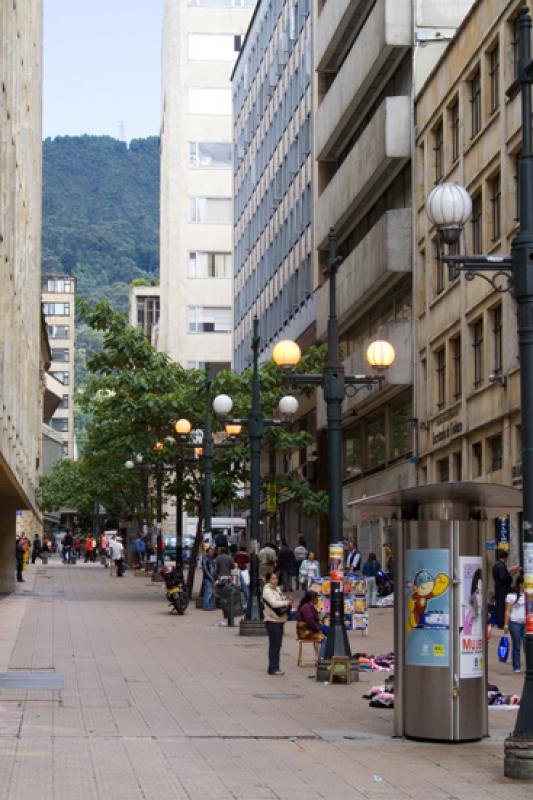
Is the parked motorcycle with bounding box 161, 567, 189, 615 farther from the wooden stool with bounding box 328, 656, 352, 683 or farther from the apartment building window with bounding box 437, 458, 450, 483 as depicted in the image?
the wooden stool with bounding box 328, 656, 352, 683

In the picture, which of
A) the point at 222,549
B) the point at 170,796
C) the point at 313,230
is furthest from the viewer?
the point at 313,230

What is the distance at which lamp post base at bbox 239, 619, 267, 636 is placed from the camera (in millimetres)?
30969

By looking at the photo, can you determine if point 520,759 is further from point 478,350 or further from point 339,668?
point 478,350

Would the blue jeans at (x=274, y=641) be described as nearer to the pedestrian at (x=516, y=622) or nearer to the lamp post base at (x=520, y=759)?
the pedestrian at (x=516, y=622)

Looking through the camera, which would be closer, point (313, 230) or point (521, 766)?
point (521, 766)

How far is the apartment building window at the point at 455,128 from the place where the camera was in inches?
1640

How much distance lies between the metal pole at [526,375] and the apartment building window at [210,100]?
333ft

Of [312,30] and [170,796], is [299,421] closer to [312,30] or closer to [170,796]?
[312,30]

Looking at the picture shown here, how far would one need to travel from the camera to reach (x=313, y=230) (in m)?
60.7

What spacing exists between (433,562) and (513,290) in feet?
9.97

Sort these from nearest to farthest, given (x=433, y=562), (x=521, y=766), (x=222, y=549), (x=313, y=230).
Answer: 1. (x=521, y=766)
2. (x=433, y=562)
3. (x=222, y=549)
4. (x=313, y=230)

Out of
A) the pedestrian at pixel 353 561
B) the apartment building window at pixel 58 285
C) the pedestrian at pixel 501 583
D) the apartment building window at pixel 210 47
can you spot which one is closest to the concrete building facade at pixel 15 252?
the pedestrian at pixel 353 561

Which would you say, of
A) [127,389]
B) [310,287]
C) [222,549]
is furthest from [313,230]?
[222,549]

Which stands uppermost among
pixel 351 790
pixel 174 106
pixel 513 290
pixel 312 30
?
pixel 174 106
